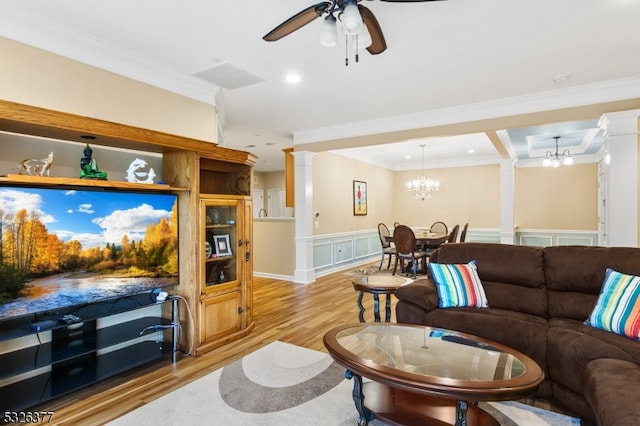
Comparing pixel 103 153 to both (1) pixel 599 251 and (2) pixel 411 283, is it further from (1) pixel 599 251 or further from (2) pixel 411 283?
(1) pixel 599 251

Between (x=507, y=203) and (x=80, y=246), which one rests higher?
(x=507, y=203)

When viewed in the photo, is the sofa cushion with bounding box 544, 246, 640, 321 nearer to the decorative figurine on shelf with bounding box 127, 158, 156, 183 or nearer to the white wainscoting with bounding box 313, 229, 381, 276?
the decorative figurine on shelf with bounding box 127, 158, 156, 183

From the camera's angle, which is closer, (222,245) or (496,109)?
(222,245)

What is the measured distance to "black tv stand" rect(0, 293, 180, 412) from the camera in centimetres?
225

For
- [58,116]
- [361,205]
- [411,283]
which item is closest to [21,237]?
[58,116]

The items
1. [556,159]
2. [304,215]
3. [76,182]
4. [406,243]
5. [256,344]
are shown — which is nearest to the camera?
[76,182]

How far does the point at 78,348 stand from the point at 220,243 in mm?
1439

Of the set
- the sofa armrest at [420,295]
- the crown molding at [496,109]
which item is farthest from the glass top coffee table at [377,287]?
the crown molding at [496,109]

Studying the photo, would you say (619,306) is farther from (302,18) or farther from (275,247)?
(275,247)

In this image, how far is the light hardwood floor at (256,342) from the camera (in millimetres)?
2256

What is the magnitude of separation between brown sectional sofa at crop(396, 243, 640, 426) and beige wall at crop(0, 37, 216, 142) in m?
2.73

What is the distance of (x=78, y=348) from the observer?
248 cm

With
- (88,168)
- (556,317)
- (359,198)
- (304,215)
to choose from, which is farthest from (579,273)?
(359,198)

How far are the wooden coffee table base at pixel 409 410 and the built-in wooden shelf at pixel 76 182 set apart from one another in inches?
87.5
